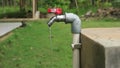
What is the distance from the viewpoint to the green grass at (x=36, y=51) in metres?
5.45

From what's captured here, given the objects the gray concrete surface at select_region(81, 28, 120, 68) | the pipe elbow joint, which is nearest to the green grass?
the pipe elbow joint

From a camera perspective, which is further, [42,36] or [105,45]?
[42,36]

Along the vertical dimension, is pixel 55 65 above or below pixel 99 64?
below

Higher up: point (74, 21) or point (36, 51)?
point (74, 21)

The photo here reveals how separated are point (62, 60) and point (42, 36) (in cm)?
247

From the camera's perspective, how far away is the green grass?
545 cm

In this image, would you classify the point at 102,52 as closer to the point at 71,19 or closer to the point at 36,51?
the point at 71,19

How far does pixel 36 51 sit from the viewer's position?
6.30 m

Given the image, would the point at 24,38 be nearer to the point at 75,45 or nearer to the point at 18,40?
the point at 18,40

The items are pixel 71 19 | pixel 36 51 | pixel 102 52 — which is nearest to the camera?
pixel 102 52

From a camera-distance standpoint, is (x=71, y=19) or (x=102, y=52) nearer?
(x=102, y=52)

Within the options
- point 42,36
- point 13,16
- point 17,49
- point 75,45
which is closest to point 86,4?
point 13,16

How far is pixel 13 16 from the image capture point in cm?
1359

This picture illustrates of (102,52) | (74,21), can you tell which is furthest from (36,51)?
(102,52)
